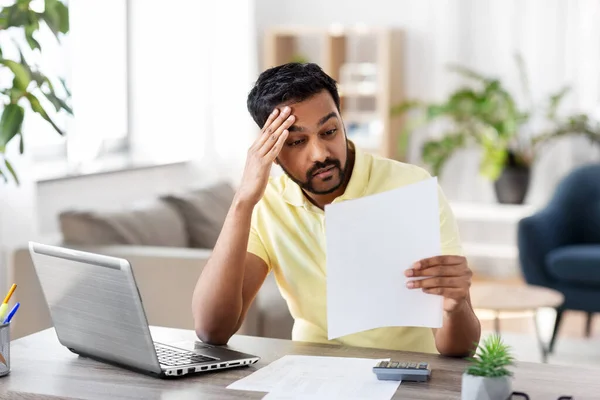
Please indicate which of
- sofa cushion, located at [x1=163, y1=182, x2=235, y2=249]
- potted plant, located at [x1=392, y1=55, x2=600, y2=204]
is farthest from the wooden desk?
potted plant, located at [x1=392, y1=55, x2=600, y2=204]

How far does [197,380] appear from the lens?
65.1 inches

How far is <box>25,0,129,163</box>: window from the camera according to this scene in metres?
4.82

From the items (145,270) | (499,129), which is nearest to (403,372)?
(145,270)

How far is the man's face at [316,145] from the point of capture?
1940 mm

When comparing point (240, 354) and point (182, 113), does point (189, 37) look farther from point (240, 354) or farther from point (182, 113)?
point (240, 354)

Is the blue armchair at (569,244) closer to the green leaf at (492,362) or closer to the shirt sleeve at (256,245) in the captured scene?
the shirt sleeve at (256,245)

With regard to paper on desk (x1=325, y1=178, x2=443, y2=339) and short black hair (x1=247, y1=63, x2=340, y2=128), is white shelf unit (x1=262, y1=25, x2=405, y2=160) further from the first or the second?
paper on desk (x1=325, y1=178, x2=443, y2=339)

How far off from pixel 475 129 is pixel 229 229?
4386 millimetres

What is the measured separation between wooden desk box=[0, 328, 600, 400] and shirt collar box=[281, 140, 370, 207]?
0.35 metres

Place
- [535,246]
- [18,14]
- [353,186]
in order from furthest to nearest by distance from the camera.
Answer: [535,246] → [18,14] → [353,186]

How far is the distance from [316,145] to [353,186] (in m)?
0.17

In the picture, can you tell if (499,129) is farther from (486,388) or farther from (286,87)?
(486,388)

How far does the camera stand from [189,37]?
5730 millimetres

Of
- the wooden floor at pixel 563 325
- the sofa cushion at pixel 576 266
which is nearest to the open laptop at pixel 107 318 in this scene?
the sofa cushion at pixel 576 266
